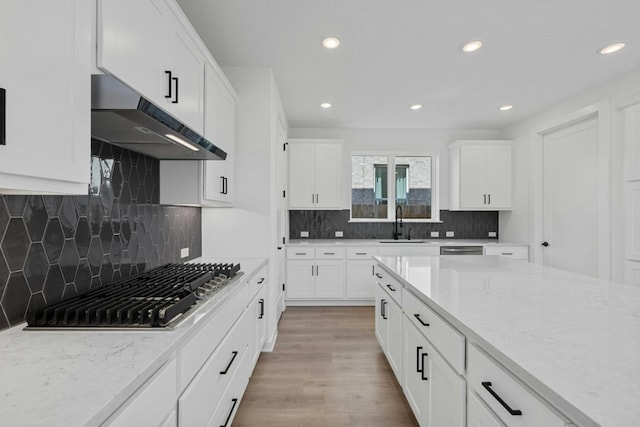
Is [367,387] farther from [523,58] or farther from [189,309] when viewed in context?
[523,58]

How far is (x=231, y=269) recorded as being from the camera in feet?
6.40

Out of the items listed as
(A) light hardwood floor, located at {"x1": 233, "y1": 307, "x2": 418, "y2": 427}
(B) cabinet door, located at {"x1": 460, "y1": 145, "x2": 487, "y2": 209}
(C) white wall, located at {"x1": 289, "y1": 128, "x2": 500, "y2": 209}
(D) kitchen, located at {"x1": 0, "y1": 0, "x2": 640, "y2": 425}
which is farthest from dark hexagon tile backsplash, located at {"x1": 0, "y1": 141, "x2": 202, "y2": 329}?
(B) cabinet door, located at {"x1": 460, "y1": 145, "x2": 487, "y2": 209}

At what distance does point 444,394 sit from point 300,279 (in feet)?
10.1

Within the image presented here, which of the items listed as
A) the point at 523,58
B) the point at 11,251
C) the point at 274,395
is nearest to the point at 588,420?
the point at 11,251

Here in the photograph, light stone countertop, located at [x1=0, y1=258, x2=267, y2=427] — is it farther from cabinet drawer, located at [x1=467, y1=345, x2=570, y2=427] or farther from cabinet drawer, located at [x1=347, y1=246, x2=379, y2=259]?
cabinet drawer, located at [x1=347, y1=246, x2=379, y2=259]

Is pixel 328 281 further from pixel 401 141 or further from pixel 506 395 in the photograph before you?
pixel 506 395

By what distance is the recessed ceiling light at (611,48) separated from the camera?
2.53 metres

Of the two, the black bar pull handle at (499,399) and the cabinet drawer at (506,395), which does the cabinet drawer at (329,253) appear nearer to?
the cabinet drawer at (506,395)

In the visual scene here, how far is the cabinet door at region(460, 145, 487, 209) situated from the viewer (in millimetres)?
4660

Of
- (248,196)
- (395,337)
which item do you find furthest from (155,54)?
(395,337)

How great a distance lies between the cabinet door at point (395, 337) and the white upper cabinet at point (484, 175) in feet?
9.82

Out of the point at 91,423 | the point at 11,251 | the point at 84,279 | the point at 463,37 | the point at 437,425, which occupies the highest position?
the point at 463,37

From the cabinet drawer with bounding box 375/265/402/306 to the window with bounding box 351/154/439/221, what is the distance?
2.40m

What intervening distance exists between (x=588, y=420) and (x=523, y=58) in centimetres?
305
